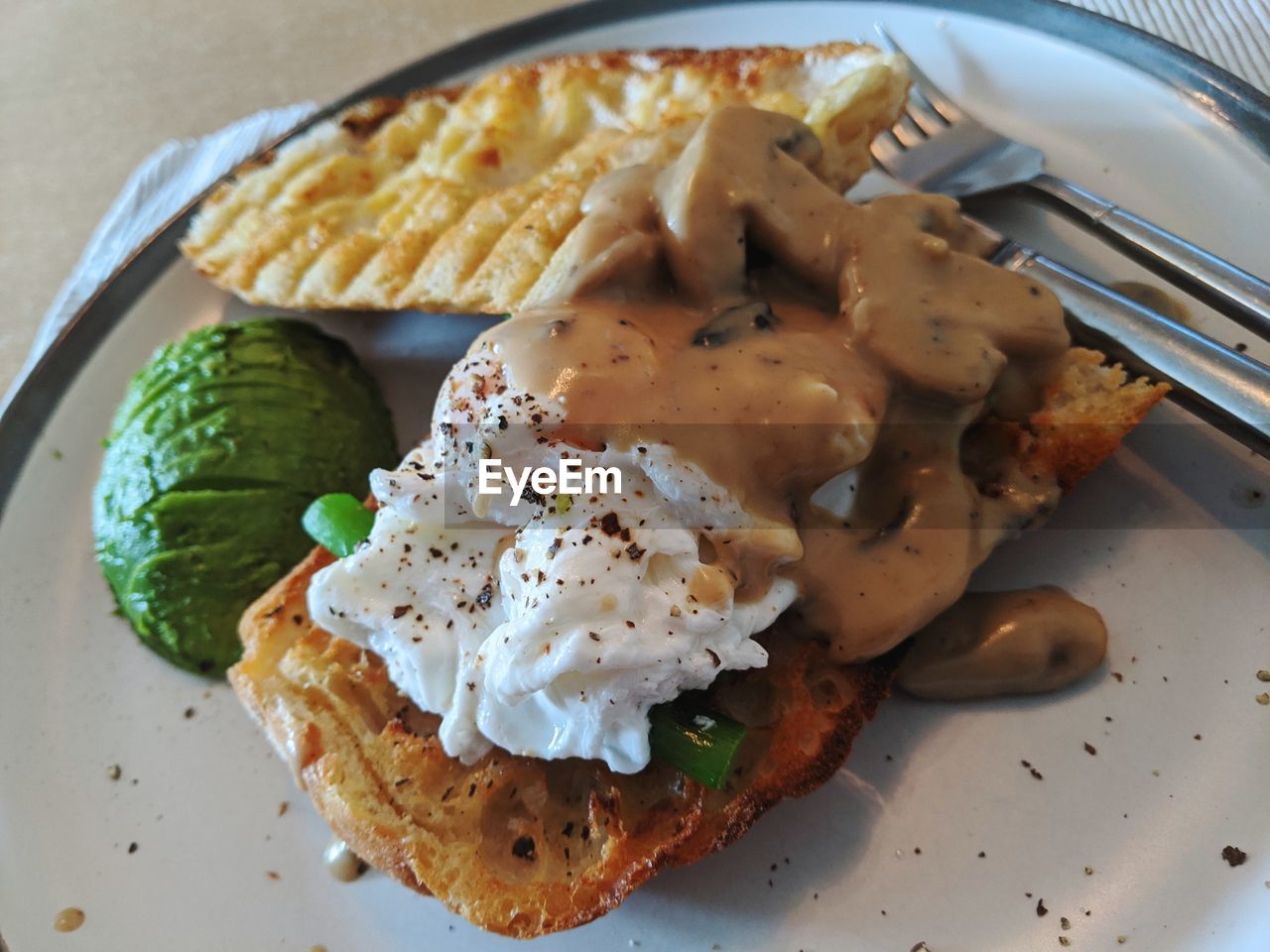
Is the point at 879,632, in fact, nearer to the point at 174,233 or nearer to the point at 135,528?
the point at 135,528

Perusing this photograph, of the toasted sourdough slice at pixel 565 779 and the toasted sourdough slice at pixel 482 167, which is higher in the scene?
the toasted sourdough slice at pixel 482 167

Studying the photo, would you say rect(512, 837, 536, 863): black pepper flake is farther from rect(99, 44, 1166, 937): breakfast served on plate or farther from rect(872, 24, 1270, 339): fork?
rect(872, 24, 1270, 339): fork

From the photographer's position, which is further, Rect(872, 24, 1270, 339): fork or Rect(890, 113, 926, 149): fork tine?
Rect(890, 113, 926, 149): fork tine

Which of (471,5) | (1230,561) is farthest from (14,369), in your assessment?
(1230,561)

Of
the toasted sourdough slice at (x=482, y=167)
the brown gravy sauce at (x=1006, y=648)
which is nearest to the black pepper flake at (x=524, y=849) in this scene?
the brown gravy sauce at (x=1006, y=648)

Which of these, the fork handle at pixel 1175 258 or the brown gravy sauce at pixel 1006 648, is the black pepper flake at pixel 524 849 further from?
the fork handle at pixel 1175 258

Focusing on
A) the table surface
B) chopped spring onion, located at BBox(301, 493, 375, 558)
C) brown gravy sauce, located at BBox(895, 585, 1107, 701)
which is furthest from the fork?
the table surface
